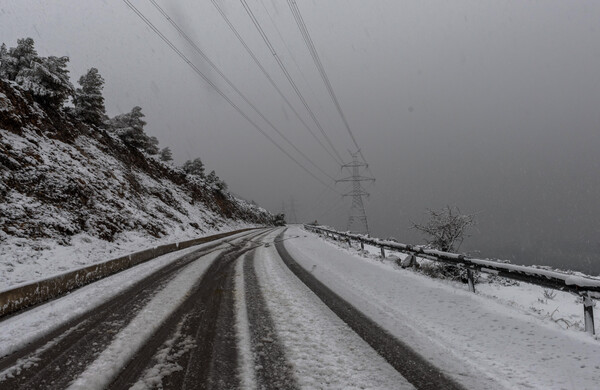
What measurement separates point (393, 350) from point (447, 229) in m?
8.94

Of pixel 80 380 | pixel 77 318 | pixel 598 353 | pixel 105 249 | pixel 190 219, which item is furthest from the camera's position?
pixel 190 219

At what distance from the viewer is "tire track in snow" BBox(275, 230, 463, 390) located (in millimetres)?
3243

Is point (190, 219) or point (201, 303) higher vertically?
point (190, 219)

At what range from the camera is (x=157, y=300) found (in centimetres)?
645

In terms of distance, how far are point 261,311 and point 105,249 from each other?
986 cm

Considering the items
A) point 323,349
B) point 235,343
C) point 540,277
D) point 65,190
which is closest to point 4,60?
point 65,190

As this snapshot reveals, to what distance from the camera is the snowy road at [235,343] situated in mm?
3285

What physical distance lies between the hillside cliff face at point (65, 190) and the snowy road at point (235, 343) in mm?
4453

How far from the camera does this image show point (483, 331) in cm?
465

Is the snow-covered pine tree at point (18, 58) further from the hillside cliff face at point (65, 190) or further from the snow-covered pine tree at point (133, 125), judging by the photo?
the snow-covered pine tree at point (133, 125)

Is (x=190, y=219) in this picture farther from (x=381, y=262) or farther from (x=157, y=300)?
(x=157, y=300)

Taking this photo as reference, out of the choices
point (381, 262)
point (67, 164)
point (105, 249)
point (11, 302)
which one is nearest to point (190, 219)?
point (67, 164)

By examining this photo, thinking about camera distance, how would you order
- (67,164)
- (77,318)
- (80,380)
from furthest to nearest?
(67,164) < (77,318) < (80,380)

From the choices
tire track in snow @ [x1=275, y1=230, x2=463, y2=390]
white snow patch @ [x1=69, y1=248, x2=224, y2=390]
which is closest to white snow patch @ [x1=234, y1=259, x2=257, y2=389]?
white snow patch @ [x1=69, y1=248, x2=224, y2=390]
